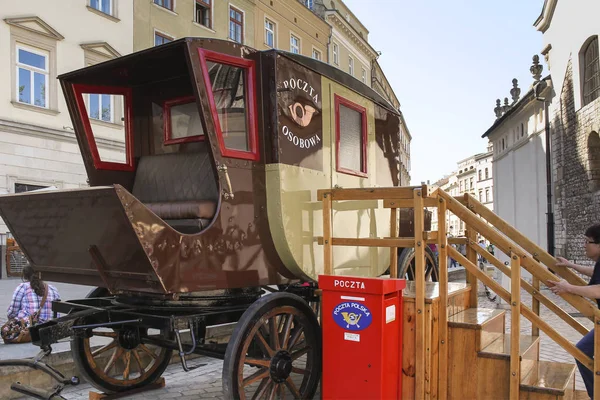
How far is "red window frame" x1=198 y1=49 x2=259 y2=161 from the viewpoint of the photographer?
4.14 m

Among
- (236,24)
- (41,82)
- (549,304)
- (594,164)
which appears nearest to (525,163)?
(594,164)

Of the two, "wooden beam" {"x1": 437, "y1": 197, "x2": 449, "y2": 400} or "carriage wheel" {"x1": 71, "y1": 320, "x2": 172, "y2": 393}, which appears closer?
"wooden beam" {"x1": 437, "y1": 197, "x2": 449, "y2": 400}

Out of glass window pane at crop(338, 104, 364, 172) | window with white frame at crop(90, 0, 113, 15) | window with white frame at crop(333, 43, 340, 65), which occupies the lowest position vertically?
glass window pane at crop(338, 104, 364, 172)

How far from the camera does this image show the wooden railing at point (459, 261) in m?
3.94

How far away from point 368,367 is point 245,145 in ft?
6.34

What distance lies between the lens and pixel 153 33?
2002cm

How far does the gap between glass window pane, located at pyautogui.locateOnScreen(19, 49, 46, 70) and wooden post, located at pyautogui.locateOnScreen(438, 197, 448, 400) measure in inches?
596

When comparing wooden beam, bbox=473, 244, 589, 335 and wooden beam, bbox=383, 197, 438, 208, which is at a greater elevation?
wooden beam, bbox=383, 197, 438, 208

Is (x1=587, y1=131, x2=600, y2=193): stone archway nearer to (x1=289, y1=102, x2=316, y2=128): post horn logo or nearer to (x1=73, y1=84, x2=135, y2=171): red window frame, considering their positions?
(x1=289, y1=102, x2=316, y2=128): post horn logo

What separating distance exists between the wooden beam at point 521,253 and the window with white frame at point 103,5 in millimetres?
16840

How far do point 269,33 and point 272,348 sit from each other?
80.3 feet

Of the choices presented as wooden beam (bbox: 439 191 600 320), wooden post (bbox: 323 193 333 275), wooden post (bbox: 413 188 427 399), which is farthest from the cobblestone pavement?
wooden beam (bbox: 439 191 600 320)

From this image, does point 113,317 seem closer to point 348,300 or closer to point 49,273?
point 49,273

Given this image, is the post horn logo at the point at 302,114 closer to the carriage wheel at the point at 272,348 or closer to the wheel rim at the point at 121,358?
the carriage wheel at the point at 272,348
